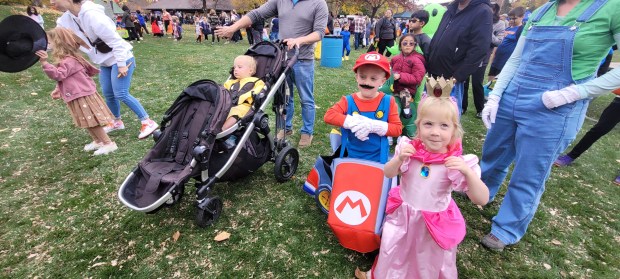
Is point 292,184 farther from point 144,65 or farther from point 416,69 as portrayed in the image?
point 144,65

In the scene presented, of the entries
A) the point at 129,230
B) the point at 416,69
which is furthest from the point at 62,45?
the point at 416,69

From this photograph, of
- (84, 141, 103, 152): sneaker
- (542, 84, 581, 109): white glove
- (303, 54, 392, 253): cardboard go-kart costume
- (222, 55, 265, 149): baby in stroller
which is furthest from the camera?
(84, 141, 103, 152): sneaker

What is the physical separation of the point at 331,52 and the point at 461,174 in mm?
8919

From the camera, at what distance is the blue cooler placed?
9.99m

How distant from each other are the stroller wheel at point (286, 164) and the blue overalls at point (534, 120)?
7.11ft

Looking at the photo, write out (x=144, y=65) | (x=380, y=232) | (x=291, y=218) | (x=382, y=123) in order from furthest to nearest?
1. (x=144, y=65)
2. (x=291, y=218)
3. (x=382, y=123)
4. (x=380, y=232)

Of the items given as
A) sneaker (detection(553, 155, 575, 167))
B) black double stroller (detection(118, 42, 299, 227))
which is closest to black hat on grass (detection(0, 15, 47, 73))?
black double stroller (detection(118, 42, 299, 227))

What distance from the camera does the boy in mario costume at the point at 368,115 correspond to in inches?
97.4

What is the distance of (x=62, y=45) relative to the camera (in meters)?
3.85

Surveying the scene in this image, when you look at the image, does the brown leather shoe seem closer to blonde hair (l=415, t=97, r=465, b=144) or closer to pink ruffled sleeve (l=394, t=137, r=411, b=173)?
pink ruffled sleeve (l=394, t=137, r=411, b=173)

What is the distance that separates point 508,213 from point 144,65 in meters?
10.8

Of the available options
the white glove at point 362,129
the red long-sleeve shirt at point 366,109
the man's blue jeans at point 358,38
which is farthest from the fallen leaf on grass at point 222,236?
the man's blue jeans at point 358,38

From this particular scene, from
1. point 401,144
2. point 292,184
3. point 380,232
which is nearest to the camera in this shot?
point 401,144

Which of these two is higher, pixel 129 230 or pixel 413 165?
pixel 413 165
